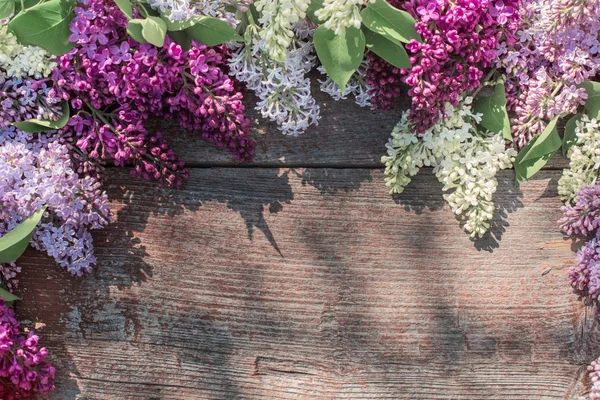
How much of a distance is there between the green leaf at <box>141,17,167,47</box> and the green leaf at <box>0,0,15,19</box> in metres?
0.28

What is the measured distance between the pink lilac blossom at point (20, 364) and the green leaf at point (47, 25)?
552 millimetres

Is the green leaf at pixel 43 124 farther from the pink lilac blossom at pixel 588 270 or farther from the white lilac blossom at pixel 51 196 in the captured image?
the pink lilac blossom at pixel 588 270

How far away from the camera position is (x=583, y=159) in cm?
151

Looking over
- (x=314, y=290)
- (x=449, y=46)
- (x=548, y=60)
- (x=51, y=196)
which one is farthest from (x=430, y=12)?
(x=51, y=196)

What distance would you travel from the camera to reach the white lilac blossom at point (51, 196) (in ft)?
4.64

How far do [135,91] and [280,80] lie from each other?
11.9 inches

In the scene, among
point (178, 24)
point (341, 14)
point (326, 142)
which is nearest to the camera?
point (341, 14)

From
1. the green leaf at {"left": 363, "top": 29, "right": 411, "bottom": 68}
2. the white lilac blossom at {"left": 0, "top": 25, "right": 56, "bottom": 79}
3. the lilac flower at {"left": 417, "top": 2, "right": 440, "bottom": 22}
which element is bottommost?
the white lilac blossom at {"left": 0, "top": 25, "right": 56, "bottom": 79}

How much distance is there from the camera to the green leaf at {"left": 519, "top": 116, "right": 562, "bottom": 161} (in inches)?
A: 58.5

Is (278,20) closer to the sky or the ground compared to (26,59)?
closer to the sky

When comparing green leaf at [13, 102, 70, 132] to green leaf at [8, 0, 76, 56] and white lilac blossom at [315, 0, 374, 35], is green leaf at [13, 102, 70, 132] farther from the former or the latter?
white lilac blossom at [315, 0, 374, 35]

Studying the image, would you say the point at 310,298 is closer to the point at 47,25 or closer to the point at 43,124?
the point at 43,124

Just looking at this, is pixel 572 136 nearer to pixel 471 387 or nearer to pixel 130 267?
pixel 471 387

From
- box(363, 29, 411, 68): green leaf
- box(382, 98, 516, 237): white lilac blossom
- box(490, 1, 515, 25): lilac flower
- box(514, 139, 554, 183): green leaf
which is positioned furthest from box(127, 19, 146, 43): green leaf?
box(514, 139, 554, 183): green leaf
